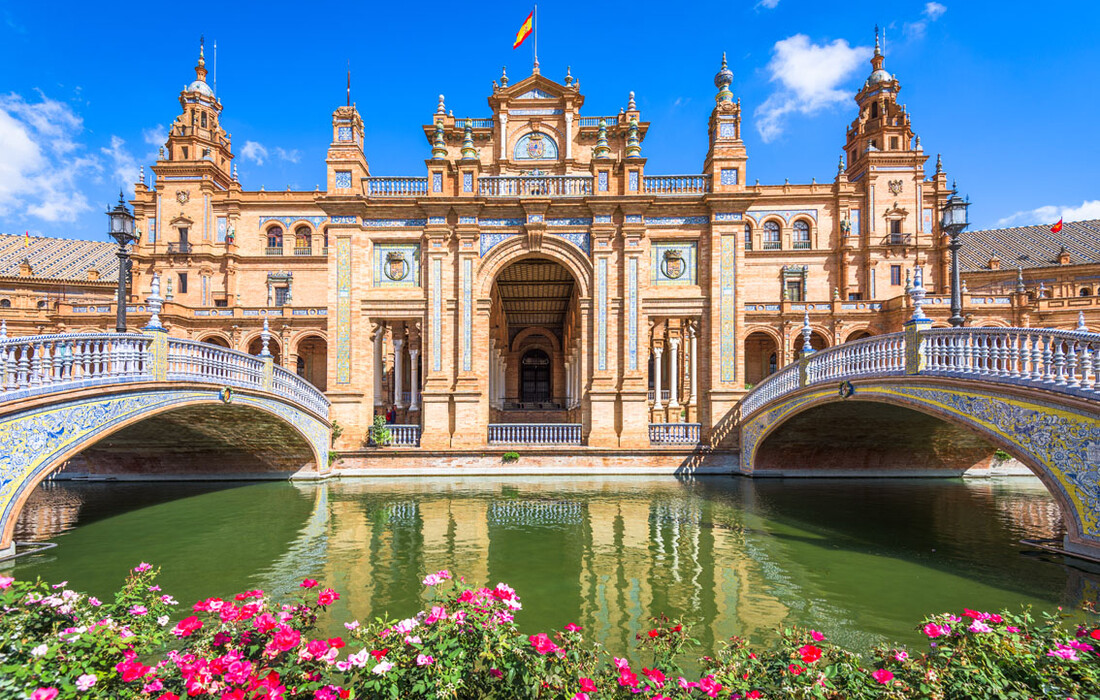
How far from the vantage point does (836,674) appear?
3609 millimetres

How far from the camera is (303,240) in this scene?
38.7m

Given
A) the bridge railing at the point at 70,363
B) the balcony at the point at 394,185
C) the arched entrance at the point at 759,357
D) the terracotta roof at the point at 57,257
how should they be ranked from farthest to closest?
the terracotta roof at the point at 57,257, the arched entrance at the point at 759,357, the balcony at the point at 394,185, the bridge railing at the point at 70,363

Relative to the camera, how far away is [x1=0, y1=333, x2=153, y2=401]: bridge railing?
26.1ft

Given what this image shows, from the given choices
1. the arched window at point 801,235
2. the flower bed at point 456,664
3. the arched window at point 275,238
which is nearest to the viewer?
the flower bed at point 456,664

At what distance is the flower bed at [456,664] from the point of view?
3398mm

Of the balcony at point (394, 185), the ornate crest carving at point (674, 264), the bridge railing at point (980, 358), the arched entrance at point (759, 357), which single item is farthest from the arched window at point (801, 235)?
the balcony at point (394, 185)

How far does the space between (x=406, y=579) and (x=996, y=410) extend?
10178mm

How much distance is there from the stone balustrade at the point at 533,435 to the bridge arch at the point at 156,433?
571cm

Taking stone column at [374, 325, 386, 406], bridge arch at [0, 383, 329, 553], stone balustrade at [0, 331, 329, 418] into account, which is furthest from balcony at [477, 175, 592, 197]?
bridge arch at [0, 383, 329, 553]

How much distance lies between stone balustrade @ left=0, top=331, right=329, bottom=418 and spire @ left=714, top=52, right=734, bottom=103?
56.4 ft

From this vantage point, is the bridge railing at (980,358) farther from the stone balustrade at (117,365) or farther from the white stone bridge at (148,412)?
the stone balustrade at (117,365)

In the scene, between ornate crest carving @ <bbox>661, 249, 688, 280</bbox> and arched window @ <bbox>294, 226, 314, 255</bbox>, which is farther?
arched window @ <bbox>294, 226, 314, 255</bbox>

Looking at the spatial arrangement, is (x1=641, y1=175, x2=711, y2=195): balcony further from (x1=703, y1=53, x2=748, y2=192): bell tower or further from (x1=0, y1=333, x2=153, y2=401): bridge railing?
(x1=0, y1=333, x2=153, y2=401): bridge railing

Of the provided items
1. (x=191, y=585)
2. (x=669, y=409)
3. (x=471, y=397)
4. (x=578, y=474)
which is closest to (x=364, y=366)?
(x=471, y=397)
